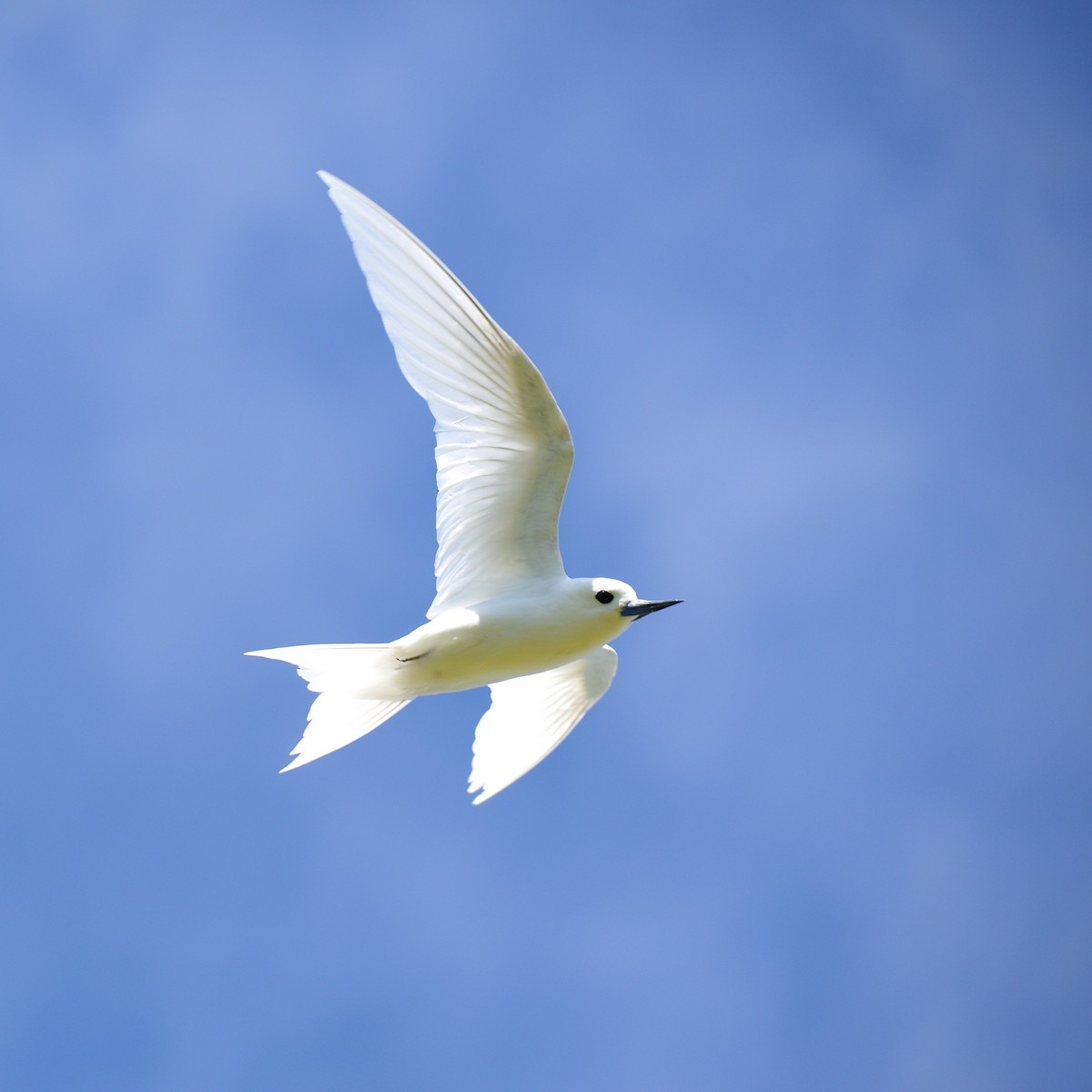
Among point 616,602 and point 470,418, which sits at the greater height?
point 470,418

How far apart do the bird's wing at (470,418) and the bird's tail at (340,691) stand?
1.98 ft

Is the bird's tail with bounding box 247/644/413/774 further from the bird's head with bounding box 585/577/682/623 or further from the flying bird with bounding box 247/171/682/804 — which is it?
the bird's head with bounding box 585/577/682/623

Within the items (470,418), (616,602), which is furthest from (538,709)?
(470,418)

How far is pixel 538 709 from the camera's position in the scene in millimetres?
10367

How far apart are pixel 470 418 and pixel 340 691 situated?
1.78 meters

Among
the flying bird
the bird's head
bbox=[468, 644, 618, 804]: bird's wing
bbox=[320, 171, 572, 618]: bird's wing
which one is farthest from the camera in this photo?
bbox=[468, 644, 618, 804]: bird's wing

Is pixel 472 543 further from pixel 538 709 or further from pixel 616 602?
pixel 538 709

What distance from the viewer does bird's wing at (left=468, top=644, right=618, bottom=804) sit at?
1014 cm

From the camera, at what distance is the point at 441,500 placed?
9086 millimetres

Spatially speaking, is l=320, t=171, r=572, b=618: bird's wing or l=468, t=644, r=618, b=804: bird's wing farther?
l=468, t=644, r=618, b=804: bird's wing

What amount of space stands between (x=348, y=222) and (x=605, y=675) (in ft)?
12.9

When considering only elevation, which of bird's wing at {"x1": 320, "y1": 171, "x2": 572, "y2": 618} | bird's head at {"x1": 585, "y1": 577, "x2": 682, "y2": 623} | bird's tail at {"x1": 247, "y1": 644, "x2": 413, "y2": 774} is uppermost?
bird's wing at {"x1": 320, "y1": 171, "x2": 572, "y2": 618}

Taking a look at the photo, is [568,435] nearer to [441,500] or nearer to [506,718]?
[441,500]

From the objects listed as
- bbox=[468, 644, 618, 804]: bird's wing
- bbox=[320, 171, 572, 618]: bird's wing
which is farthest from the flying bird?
bbox=[468, 644, 618, 804]: bird's wing
